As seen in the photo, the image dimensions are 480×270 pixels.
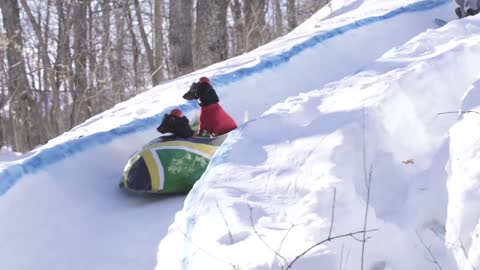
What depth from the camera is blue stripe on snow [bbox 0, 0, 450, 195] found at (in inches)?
122

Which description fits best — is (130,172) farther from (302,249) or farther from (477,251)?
(477,251)

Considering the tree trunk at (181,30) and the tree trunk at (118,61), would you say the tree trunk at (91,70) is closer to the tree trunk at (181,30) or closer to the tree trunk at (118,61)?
the tree trunk at (118,61)

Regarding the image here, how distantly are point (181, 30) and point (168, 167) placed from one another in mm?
4064

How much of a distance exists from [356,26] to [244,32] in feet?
10.4

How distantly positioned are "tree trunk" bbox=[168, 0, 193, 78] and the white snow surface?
9.69 feet

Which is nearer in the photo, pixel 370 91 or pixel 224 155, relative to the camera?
pixel 224 155

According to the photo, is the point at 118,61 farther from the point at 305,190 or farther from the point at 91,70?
the point at 305,190

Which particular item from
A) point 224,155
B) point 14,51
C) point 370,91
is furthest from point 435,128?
point 14,51

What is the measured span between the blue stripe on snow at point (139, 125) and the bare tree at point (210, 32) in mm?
1584

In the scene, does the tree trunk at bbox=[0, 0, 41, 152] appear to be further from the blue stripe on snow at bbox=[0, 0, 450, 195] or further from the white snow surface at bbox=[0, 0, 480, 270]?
the white snow surface at bbox=[0, 0, 480, 270]

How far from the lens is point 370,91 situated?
2654 mm

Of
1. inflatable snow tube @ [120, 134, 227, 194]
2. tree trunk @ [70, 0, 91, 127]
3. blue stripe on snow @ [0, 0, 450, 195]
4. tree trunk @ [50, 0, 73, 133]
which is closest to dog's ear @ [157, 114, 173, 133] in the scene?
inflatable snow tube @ [120, 134, 227, 194]

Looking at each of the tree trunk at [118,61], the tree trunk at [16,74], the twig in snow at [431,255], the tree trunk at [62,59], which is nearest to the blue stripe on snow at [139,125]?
the twig in snow at [431,255]

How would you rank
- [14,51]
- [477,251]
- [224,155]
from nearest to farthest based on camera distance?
1. [477,251]
2. [224,155]
3. [14,51]
